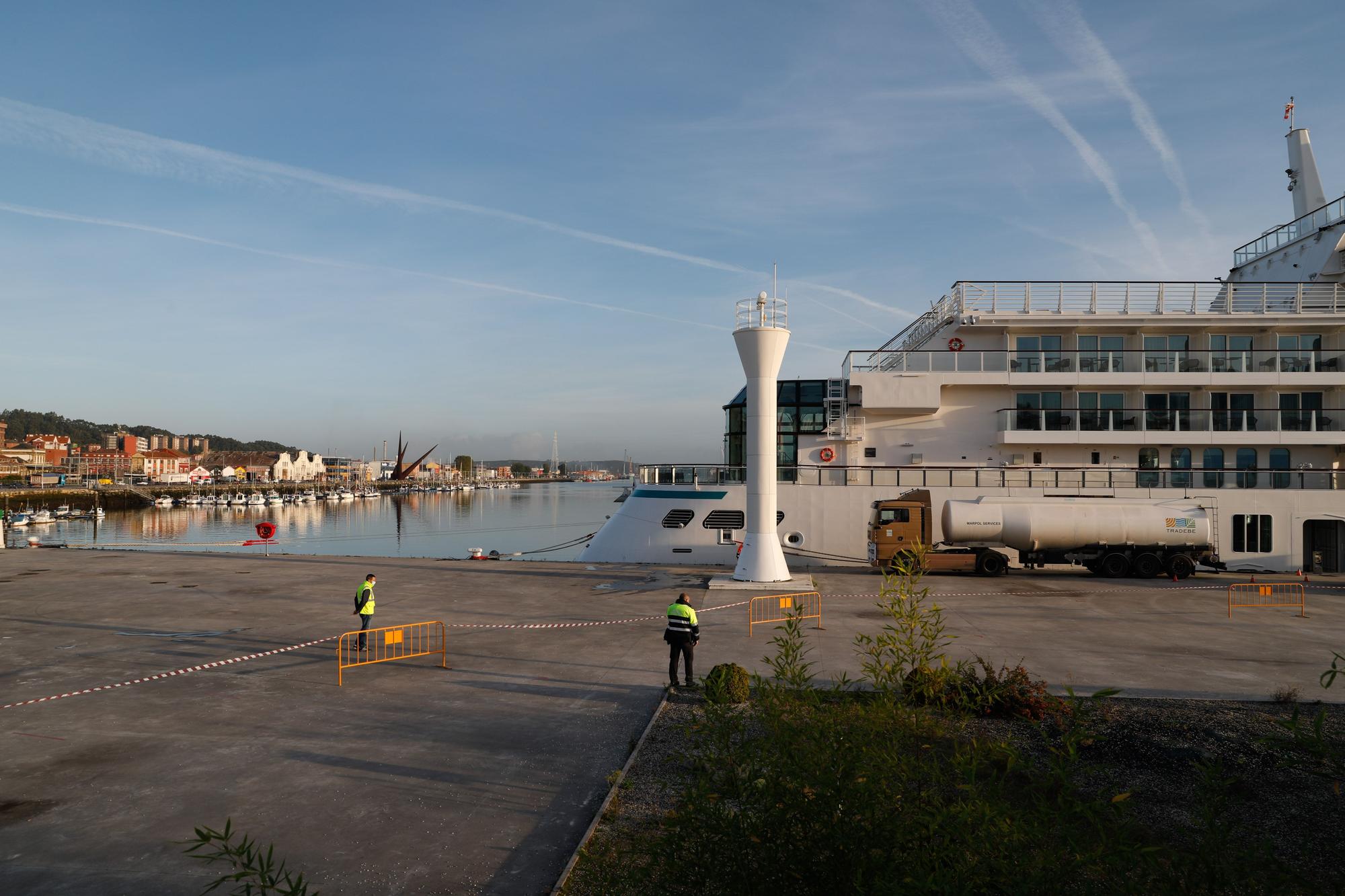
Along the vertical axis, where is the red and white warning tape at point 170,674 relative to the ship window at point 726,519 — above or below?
below

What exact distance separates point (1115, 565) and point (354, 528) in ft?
253

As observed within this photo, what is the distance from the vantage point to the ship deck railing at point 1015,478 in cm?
2892

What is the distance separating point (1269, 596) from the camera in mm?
21766

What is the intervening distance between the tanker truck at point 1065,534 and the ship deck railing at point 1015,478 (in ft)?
9.90

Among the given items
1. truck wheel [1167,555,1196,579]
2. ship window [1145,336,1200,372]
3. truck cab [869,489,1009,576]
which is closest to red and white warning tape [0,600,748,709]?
truck cab [869,489,1009,576]

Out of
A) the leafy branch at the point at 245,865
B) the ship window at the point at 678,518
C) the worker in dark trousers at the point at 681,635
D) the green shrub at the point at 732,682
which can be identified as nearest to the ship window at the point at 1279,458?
the ship window at the point at 678,518

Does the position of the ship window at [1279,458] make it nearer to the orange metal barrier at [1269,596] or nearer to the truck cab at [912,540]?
the orange metal barrier at [1269,596]

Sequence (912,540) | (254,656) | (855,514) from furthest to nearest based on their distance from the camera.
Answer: (855,514)
(912,540)
(254,656)

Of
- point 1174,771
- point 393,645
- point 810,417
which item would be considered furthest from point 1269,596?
point 393,645

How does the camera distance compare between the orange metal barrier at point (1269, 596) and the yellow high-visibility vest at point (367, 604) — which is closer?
the yellow high-visibility vest at point (367, 604)

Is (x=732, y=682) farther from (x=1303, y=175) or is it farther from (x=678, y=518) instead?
(x=1303, y=175)

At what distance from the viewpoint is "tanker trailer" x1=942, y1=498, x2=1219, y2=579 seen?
25.3 meters

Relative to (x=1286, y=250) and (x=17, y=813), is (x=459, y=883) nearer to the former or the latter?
(x=17, y=813)

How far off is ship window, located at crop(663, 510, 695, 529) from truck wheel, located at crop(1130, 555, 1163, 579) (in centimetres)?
1490
